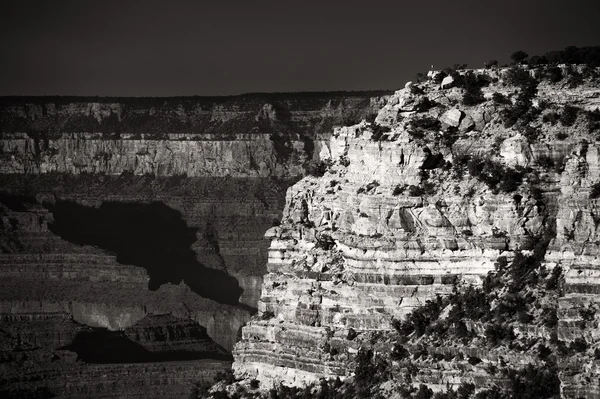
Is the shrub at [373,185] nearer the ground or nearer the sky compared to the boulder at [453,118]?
nearer the ground

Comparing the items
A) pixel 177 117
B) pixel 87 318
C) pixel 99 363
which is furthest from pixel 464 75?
pixel 177 117

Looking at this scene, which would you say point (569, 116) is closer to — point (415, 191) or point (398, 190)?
point (415, 191)

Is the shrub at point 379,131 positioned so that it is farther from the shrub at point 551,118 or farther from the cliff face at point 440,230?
the shrub at point 551,118

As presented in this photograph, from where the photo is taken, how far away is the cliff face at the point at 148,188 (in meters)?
153

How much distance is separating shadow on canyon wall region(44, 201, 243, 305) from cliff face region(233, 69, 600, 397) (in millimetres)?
73719

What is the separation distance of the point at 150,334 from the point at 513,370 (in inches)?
2409

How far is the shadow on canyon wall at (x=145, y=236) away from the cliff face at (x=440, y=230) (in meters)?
73.7

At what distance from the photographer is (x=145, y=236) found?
165750mm

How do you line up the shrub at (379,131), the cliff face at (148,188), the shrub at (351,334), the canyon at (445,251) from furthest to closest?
1. the cliff face at (148,188)
2. the shrub at (379,131)
3. the shrub at (351,334)
4. the canyon at (445,251)

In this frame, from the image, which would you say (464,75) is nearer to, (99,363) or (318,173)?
(318,173)

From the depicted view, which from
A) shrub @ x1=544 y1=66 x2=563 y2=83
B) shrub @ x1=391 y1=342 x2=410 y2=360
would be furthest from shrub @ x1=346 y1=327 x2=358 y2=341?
shrub @ x1=544 y1=66 x2=563 y2=83

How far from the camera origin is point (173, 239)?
6516 inches

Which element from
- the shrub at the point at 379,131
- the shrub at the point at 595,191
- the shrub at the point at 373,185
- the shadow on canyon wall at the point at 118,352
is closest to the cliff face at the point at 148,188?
the shadow on canyon wall at the point at 118,352

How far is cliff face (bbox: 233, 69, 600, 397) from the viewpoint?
Result: 72.3m
